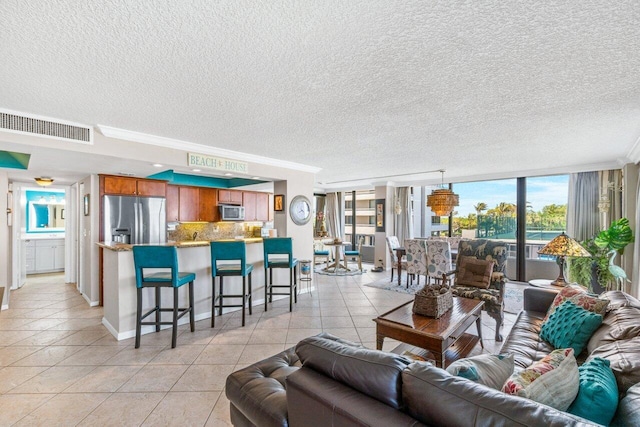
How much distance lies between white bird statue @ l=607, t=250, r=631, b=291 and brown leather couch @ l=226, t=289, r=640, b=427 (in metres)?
3.28

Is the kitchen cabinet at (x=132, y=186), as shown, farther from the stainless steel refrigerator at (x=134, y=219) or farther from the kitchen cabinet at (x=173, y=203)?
the kitchen cabinet at (x=173, y=203)

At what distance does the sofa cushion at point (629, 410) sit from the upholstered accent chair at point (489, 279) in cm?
236

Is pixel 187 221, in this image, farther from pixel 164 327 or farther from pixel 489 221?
pixel 489 221

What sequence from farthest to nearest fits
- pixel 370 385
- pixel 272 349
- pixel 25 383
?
pixel 272 349 < pixel 25 383 < pixel 370 385

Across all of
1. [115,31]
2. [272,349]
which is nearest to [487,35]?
[115,31]

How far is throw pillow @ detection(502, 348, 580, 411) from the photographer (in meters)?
1.07

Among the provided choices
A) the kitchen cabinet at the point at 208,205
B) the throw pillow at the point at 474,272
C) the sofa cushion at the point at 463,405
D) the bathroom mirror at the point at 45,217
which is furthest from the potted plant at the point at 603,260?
the bathroom mirror at the point at 45,217

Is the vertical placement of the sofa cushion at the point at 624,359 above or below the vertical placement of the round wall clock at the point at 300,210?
below

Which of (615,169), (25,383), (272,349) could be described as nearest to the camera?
(25,383)

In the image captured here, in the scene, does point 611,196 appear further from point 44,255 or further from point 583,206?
point 44,255

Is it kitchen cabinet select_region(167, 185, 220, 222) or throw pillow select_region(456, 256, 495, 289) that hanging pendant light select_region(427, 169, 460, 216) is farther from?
kitchen cabinet select_region(167, 185, 220, 222)

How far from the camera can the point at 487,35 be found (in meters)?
1.57

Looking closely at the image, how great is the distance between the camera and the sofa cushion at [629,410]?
3.21 feet

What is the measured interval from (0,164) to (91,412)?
139 inches
